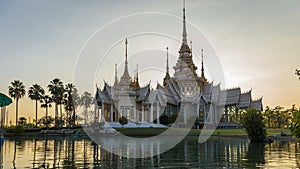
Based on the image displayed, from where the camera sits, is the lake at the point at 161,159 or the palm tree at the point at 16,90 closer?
the lake at the point at 161,159

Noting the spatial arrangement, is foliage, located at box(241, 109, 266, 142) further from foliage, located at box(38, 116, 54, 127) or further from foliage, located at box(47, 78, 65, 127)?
foliage, located at box(38, 116, 54, 127)

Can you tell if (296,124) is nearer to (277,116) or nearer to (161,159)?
(161,159)

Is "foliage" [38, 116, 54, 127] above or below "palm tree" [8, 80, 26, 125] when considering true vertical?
below

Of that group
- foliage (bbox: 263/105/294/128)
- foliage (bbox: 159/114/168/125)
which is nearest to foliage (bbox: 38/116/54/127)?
foliage (bbox: 159/114/168/125)

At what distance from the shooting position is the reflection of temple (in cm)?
5869

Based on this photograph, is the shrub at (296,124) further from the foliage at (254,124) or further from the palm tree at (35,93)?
the palm tree at (35,93)

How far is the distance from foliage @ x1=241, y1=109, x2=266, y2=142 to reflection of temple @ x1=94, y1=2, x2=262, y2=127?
24.5 metres

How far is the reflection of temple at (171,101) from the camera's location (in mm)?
58688

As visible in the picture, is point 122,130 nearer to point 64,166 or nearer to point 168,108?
point 168,108

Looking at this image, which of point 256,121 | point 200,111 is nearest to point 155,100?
point 200,111

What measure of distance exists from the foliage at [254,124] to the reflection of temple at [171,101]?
24473mm

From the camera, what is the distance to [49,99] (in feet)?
206

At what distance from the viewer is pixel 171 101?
60.0 meters

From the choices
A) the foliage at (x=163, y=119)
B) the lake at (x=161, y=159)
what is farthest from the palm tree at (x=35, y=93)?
the lake at (x=161, y=159)
